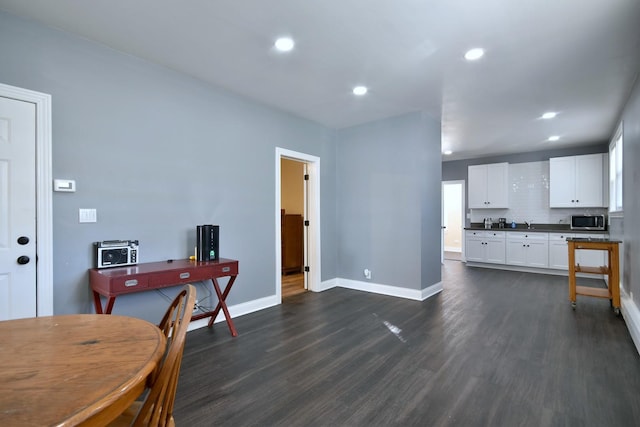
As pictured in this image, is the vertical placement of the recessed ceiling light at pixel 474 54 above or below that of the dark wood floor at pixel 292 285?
above

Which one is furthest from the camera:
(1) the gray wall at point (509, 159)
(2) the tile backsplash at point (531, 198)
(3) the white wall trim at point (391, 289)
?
(2) the tile backsplash at point (531, 198)

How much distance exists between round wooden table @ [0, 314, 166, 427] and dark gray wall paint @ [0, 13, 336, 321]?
1.64 meters

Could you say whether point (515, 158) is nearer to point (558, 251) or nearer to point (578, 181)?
point (578, 181)

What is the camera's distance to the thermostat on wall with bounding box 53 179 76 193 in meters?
2.47

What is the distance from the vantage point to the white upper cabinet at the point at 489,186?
7.16 meters

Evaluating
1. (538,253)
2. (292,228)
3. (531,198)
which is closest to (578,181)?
(531,198)

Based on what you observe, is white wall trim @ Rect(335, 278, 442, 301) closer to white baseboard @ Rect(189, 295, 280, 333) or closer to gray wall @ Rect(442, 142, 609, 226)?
white baseboard @ Rect(189, 295, 280, 333)

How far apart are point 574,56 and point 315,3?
2.45 metres

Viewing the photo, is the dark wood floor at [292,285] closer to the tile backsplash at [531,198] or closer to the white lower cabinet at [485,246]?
the white lower cabinet at [485,246]

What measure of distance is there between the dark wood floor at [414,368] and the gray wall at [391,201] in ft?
2.45

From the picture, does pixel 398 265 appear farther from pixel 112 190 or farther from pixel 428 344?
pixel 112 190

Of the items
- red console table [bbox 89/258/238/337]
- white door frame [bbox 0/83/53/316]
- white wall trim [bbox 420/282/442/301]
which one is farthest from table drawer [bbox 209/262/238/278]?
white wall trim [bbox 420/282/442/301]

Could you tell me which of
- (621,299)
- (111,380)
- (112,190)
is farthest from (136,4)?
(621,299)

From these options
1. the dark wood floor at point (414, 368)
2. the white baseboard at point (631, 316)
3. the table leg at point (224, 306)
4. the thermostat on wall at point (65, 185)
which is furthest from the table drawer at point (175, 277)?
the white baseboard at point (631, 316)
